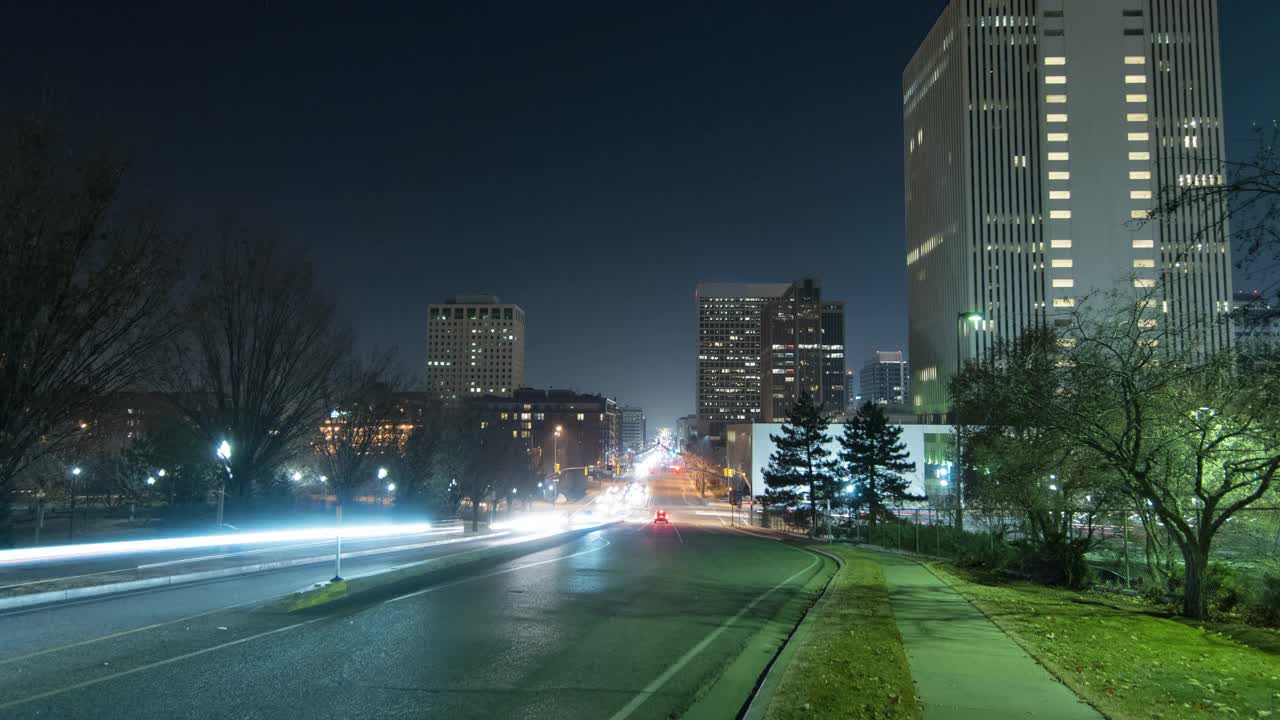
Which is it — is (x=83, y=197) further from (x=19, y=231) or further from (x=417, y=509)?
(x=417, y=509)

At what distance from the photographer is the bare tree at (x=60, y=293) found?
49.0ft

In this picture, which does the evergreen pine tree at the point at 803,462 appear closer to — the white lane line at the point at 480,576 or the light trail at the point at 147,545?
the white lane line at the point at 480,576

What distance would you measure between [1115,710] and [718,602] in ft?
30.0

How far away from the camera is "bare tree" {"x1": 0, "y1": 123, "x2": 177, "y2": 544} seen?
49.0ft

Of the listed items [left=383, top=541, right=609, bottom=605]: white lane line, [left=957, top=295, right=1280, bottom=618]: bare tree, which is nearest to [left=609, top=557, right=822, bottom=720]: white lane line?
[left=383, top=541, right=609, bottom=605]: white lane line

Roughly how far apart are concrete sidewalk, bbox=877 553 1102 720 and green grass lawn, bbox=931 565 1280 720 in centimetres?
29

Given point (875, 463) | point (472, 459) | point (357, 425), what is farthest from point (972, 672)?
Result: point (472, 459)

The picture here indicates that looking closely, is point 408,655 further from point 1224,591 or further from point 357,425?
point 357,425

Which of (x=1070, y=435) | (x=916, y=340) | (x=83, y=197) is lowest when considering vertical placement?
(x=1070, y=435)

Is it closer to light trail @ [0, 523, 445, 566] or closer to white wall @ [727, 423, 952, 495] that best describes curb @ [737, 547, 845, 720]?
light trail @ [0, 523, 445, 566]

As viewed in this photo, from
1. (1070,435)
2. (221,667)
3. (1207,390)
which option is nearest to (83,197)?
(221,667)

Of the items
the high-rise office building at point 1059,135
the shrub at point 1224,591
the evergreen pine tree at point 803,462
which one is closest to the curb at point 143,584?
the shrub at point 1224,591

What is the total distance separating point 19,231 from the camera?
15.0 meters

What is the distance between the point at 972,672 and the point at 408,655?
7.25 m
